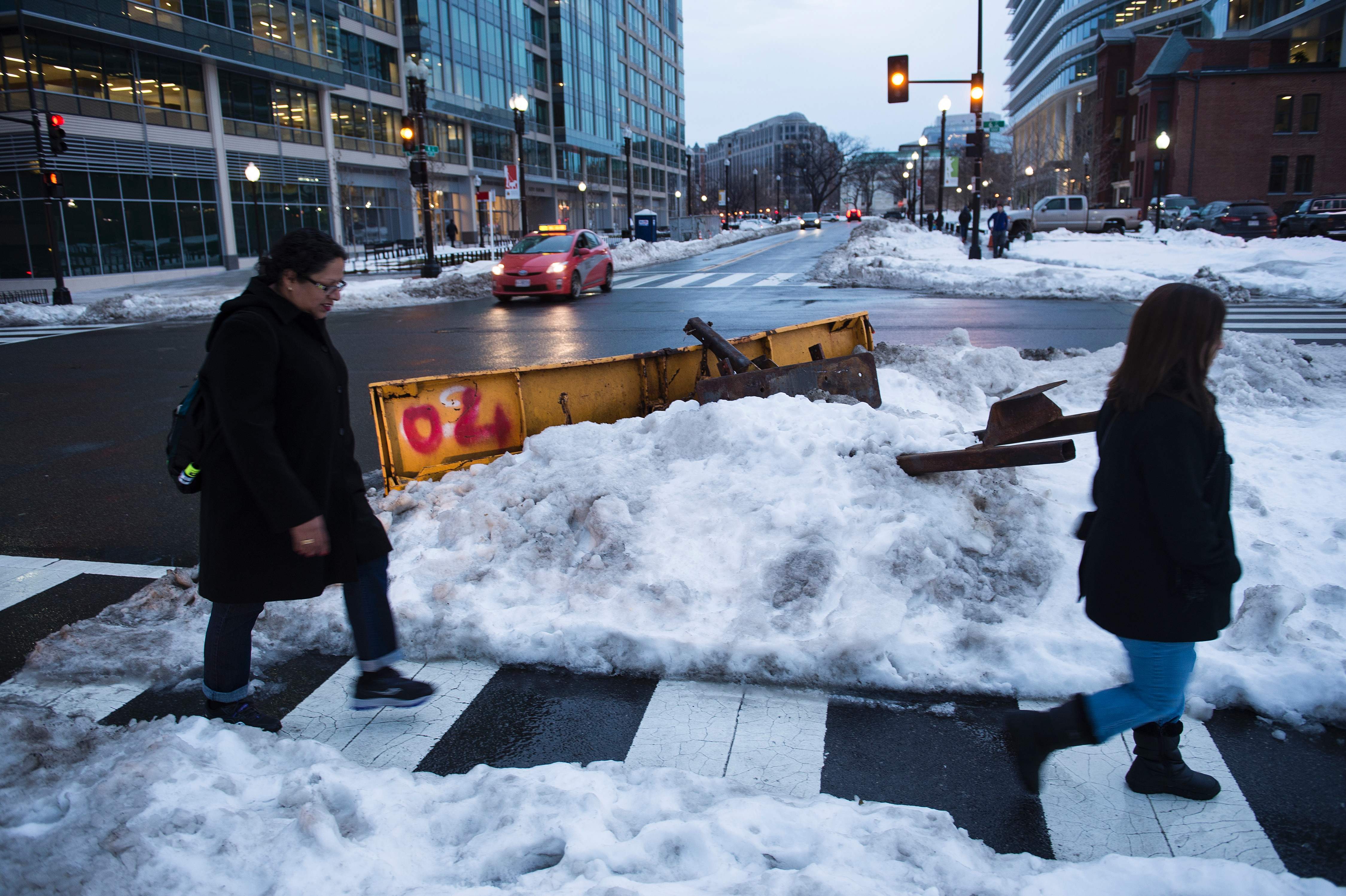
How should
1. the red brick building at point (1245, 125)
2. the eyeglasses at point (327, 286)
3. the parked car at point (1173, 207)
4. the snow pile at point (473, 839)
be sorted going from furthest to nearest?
the red brick building at point (1245, 125), the parked car at point (1173, 207), the eyeglasses at point (327, 286), the snow pile at point (473, 839)

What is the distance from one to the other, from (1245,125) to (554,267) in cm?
5262

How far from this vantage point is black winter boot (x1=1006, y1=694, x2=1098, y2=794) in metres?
2.86

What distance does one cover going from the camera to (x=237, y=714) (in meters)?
3.30

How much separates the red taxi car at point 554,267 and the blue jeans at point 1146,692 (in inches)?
752

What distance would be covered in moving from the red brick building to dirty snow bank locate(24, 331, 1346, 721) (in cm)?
5357

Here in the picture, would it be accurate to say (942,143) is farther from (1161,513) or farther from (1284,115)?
(1161,513)

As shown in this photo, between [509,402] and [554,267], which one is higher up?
[554,267]

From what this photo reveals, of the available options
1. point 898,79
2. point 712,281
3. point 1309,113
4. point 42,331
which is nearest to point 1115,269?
point 898,79

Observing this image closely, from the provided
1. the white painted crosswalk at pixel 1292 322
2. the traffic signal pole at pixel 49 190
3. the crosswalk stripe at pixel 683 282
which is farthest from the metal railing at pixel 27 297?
the white painted crosswalk at pixel 1292 322

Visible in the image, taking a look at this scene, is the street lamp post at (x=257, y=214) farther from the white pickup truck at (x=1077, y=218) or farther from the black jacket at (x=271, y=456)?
the black jacket at (x=271, y=456)

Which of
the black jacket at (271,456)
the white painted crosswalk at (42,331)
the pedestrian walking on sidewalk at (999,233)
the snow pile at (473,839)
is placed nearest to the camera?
the snow pile at (473,839)

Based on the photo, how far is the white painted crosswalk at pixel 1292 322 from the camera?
41.4 feet

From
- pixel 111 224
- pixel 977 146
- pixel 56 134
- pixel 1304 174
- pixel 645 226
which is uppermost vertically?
pixel 1304 174

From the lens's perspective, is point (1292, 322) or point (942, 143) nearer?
point (1292, 322)
